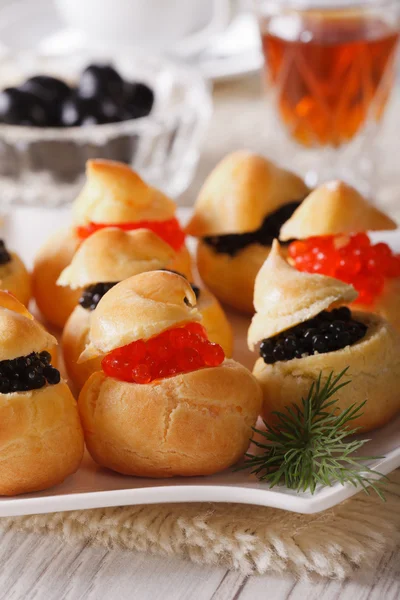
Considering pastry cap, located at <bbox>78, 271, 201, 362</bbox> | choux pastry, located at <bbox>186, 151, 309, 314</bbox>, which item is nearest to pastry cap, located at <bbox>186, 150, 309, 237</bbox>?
choux pastry, located at <bbox>186, 151, 309, 314</bbox>

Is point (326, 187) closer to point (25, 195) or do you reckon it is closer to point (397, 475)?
point (397, 475)

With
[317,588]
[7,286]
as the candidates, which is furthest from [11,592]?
[7,286]

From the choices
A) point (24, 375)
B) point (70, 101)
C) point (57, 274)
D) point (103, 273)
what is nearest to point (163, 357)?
point (24, 375)

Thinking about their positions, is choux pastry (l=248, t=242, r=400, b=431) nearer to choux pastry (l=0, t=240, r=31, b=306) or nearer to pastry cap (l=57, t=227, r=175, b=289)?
pastry cap (l=57, t=227, r=175, b=289)

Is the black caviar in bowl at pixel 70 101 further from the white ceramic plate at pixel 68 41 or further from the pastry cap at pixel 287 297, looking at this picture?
the pastry cap at pixel 287 297

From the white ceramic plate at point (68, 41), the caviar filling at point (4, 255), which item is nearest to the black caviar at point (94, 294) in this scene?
the caviar filling at point (4, 255)
